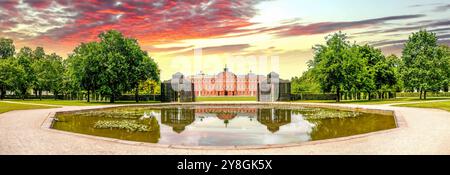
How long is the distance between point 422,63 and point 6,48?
80.1 meters

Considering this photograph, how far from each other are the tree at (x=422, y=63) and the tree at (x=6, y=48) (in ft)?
253

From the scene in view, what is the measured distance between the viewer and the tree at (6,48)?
75.8 m

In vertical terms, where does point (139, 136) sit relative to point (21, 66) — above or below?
below

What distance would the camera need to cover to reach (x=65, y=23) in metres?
35.7

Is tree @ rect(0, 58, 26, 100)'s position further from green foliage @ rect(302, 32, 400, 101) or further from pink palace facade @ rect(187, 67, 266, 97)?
pink palace facade @ rect(187, 67, 266, 97)

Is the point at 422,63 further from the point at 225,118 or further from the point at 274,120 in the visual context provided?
the point at 225,118

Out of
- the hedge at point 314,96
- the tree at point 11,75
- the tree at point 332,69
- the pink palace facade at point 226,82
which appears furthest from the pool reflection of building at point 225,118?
the pink palace facade at point 226,82

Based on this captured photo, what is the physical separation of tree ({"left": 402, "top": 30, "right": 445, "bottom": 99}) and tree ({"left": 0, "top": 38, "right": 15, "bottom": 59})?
7716 centimetres

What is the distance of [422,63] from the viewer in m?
46.9

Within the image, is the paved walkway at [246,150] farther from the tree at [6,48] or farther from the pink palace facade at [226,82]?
the pink palace facade at [226,82]
